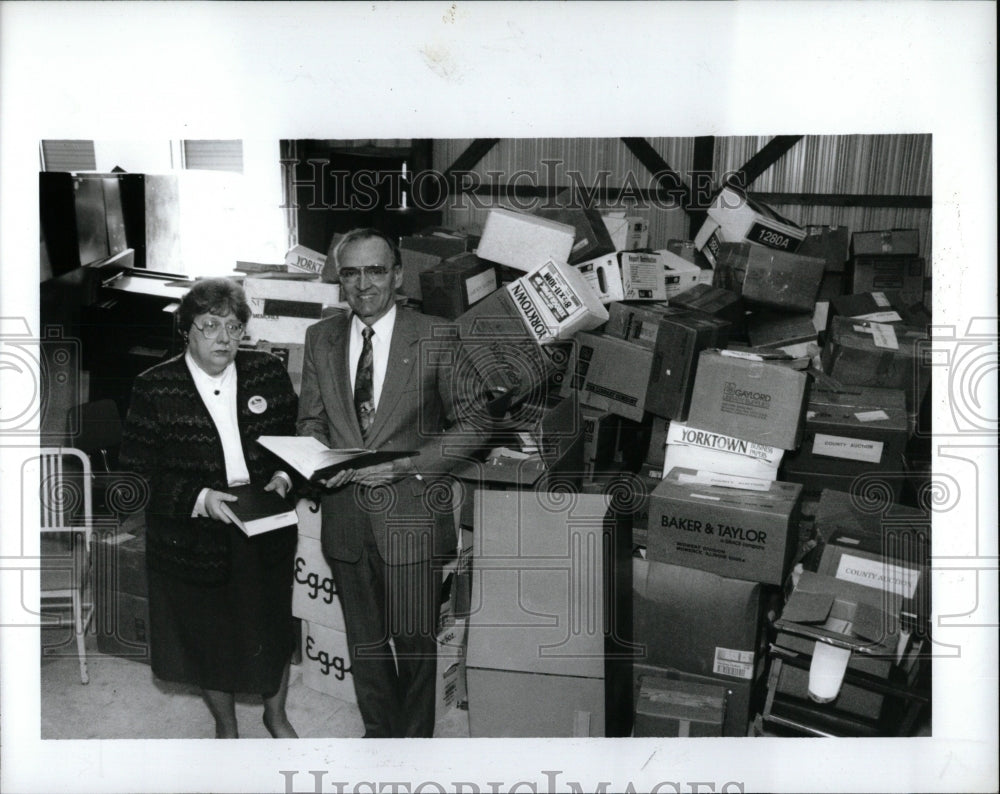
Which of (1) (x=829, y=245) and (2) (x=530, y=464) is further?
(1) (x=829, y=245)

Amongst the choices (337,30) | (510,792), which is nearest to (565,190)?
(337,30)

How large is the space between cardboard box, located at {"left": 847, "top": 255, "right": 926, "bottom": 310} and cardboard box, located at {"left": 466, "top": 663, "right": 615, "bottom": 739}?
55.3 inches

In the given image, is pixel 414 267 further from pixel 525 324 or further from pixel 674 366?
pixel 674 366

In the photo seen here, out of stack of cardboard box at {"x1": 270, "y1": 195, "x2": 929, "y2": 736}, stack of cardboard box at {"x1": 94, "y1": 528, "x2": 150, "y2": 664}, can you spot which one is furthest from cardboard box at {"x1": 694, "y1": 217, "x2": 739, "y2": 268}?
stack of cardboard box at {"x1": 94, "y1": 528, "x2": 150, "y2": 664}

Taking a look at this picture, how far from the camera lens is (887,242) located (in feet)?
Result: 8.64

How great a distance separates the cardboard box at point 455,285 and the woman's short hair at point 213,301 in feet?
1.63

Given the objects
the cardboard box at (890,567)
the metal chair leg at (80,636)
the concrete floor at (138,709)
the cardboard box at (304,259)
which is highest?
the cardboard box at (304,259)

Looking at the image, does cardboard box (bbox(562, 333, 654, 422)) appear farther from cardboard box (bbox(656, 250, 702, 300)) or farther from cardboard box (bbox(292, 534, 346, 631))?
cardboard box (bbox(292, 534, 346, 631))

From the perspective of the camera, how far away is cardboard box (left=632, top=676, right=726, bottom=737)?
225 centimetres

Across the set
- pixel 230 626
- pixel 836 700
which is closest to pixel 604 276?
pixel 836 700

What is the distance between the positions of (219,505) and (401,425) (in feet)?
1.80

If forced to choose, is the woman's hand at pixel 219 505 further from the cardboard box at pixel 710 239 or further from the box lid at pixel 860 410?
the box lid at pixel 860 410

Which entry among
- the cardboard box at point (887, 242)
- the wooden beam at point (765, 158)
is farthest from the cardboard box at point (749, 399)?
the cardboard box at point (887, 242)

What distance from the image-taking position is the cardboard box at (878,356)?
2.32 meters
